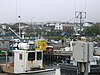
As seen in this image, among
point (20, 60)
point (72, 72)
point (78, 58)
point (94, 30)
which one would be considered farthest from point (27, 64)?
point (94, 30)

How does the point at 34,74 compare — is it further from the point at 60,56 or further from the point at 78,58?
the point at 60,56

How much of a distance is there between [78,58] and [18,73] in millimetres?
10879

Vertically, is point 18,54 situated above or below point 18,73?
above

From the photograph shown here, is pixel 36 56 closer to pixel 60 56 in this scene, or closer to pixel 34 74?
pixel 34 74

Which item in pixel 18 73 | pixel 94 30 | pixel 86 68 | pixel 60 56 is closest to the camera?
pixel 86 68

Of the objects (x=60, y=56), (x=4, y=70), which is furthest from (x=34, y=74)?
(x=60, y=56)

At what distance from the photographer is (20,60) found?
16.9 meters

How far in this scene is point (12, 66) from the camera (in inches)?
677

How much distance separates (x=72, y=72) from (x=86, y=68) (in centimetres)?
1138

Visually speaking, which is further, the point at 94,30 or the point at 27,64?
the point at 94,30

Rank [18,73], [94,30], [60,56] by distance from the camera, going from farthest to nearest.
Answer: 1. [94,30]
2. [60,56]
3. [18,73]

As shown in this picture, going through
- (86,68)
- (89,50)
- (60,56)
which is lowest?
(60,56)

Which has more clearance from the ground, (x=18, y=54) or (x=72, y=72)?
(x=18, y=54)

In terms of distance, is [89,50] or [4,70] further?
[4,70]
